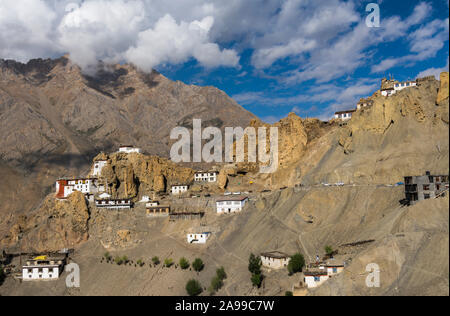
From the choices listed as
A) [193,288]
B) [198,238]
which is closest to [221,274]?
[193,288]

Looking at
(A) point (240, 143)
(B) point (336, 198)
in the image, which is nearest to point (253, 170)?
(A) point (240, 143)

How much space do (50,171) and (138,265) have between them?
95.2 metres

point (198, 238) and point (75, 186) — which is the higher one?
point (75, 186)

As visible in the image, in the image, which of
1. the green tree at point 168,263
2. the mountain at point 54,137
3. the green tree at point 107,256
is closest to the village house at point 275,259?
the green tree at point 168,263

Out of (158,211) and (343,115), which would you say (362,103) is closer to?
(343,115)

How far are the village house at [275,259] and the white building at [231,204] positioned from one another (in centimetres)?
1758

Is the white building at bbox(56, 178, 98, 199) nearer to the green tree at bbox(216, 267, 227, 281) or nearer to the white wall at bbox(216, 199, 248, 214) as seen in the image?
the white wall at bbox(216, 199, 248, 214)

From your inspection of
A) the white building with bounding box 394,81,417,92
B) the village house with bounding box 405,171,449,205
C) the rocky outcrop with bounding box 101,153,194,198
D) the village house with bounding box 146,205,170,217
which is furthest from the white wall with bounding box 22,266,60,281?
the white building with bounding box 394,81,417,92

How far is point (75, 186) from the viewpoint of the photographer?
302 feet

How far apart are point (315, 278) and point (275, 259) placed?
950 centimetres

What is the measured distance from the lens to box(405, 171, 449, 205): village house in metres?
53.6

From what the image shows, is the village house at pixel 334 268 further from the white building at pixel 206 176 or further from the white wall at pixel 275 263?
the white building at pixel 206 176
